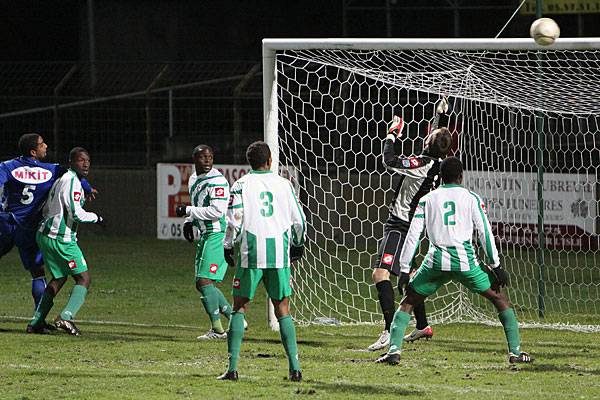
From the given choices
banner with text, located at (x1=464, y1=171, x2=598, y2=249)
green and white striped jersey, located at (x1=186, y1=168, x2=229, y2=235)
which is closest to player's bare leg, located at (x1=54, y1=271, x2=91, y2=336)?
green and white striped jersey, located at (x1=186, y1=168, x2=229, y2=235)

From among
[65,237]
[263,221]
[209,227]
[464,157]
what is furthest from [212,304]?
[464,157]

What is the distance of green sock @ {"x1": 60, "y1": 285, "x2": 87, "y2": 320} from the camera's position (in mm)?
10539

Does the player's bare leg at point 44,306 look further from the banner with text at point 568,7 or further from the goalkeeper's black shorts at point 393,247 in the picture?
the banner with text at point 568,7

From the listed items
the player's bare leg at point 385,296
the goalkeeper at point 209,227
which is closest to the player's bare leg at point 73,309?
the goalkeeper at point 209,227

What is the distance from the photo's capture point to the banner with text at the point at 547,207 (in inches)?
601

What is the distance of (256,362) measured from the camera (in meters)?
9.07

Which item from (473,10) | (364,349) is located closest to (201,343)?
(364,349)

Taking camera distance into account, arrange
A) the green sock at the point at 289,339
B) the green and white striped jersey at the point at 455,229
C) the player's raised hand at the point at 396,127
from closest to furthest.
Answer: the green sock at the point at 289,339 → the green and white striped jersey at the point at 455,229 → the player's raised hand at the point at 396,127

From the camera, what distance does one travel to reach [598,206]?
16719 mm

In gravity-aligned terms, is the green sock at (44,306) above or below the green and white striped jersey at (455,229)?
below

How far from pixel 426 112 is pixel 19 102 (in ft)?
33.6

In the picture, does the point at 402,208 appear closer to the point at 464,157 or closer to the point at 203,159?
the point at 203,159

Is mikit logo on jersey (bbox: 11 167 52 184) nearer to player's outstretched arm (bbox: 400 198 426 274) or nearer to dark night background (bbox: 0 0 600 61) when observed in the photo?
player's outstretched arm (bbox: 400 198 426 274)

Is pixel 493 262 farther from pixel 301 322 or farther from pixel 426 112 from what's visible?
pixel 426 112
